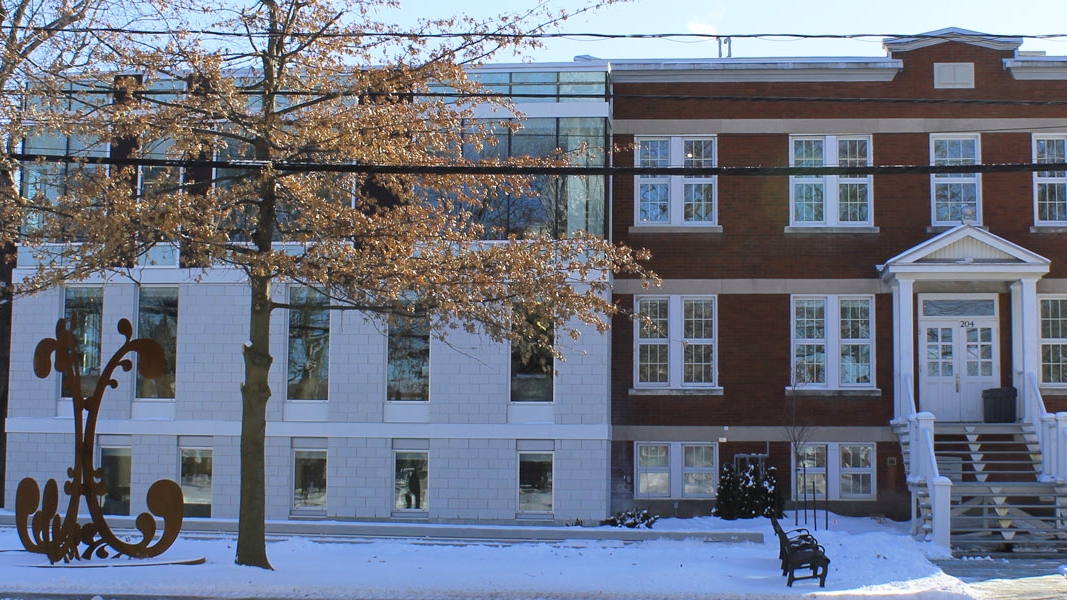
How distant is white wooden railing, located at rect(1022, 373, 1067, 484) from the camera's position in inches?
746

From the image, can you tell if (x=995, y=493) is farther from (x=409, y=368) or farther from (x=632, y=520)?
(x=409, y=368)

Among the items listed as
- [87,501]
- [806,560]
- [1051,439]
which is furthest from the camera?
[1051,439]

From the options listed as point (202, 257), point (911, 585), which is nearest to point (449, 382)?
point (202, 257)

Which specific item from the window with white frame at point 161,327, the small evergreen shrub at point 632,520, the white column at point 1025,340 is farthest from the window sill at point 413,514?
the white column at point 1025,340

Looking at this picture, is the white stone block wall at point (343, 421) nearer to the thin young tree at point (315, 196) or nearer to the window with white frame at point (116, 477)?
the window with white frame at point (116, 477)

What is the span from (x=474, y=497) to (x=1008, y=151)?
43.7ft

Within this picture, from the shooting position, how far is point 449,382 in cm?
2148

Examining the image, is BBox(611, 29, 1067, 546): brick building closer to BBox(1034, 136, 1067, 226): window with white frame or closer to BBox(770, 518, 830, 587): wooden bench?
BBox(1034, 136, 1067, 226): window with white frame

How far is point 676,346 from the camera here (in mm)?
22500

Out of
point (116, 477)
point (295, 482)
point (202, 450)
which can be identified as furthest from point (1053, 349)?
point (116, 477)

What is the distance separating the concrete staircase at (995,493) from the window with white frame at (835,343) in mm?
1605

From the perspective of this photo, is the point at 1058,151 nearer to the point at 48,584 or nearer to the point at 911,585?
the point at 911,585

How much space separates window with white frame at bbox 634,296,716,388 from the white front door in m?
4.43

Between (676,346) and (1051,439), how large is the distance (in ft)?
24.1
